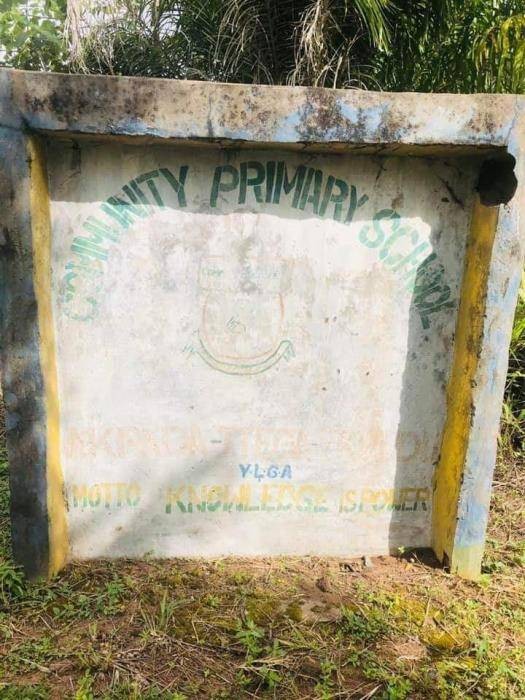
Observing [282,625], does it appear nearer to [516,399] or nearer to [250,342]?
[250,342]

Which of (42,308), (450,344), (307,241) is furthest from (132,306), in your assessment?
(450,344)

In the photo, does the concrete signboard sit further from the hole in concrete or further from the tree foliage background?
the tree foliage background

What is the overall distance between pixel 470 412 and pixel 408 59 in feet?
10.8

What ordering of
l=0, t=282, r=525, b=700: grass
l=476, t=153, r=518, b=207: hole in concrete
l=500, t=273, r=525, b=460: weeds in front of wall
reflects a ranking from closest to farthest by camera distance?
l=0, t=282, r=525, b=700: grass → l=476, t=153, r=518, b=207: hole in concrete → l=500, t=273, r=525, b=460: weeds in front of wall

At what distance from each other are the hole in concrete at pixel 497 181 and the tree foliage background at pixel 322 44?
1.58 meters

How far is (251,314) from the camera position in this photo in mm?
2457

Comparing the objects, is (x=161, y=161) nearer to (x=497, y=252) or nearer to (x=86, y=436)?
(x=86, y=436)

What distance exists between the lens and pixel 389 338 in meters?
2.53

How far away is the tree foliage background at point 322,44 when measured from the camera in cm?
386

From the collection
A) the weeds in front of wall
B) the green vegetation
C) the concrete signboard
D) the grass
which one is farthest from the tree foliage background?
the grass

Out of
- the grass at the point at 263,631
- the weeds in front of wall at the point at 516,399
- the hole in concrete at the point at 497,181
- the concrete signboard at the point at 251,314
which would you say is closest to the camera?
the grass at the point at 263,631

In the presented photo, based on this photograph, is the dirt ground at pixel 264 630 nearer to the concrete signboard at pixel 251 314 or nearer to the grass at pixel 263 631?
the grass at pixel 263 631

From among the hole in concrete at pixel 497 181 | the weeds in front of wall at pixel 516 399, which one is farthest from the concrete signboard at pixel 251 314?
the weeds in front of wall at pixel 516 399

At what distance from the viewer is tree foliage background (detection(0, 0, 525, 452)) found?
3.86m
